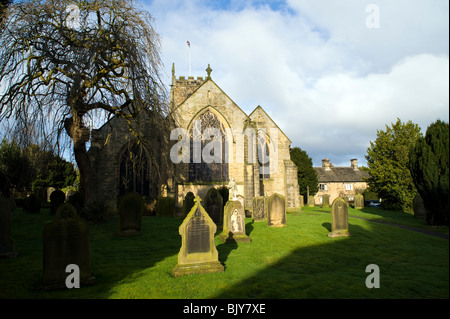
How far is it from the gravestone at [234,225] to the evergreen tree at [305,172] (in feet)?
99.1

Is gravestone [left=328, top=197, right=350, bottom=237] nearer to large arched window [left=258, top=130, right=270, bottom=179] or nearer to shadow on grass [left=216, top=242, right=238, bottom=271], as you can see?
shadow on grass [left=216, top=242, right=238, bottom=271]

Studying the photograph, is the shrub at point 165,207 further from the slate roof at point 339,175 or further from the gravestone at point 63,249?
the slate roof at point 339,175

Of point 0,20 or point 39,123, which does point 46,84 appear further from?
point 0,20

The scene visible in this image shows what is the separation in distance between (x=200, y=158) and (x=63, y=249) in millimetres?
14820

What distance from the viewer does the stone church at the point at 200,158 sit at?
18.6 m

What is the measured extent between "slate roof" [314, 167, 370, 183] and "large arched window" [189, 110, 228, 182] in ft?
102

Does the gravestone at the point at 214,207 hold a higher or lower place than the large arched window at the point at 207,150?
lower

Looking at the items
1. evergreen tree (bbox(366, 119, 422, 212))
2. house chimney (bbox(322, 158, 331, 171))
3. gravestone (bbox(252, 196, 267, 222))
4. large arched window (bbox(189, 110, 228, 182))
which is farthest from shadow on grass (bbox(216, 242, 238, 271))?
Answer: house chimney (bbox(322, 158, 331, 171))

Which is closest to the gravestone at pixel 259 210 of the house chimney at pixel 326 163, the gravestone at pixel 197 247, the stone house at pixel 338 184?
the gravestone at pixel 197 247

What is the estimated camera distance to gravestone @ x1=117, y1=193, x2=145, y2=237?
433 inches

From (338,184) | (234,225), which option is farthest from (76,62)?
(338,184)

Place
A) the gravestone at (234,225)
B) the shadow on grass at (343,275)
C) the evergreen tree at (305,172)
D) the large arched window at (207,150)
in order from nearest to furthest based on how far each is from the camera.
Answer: the shadow on grass at (343,275) < the gravestone at (234,225) < the large arched window at (207,150) < the evergreen tree at (305,172)

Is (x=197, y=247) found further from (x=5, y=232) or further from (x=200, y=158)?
(x=200, y=158)
